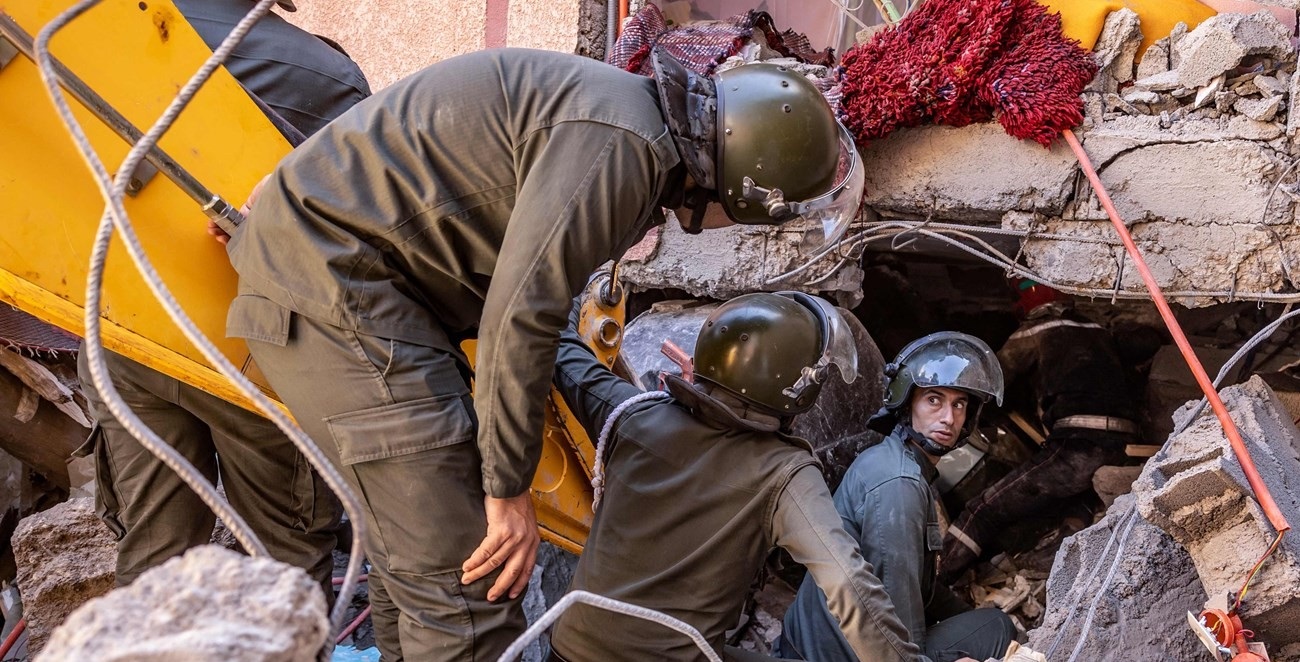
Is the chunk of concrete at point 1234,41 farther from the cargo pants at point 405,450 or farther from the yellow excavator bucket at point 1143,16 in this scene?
the cargo pants at point 405,450

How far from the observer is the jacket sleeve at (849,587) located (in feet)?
7.63

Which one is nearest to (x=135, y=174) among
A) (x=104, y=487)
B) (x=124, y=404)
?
(x=104, y=487)

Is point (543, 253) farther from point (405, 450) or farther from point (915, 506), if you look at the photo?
point (915, 506)

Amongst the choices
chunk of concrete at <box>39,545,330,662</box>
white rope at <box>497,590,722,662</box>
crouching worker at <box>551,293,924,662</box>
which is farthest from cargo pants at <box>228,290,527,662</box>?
chunk of concrete at <box>39,545,330,662</box>

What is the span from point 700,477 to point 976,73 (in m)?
1.99

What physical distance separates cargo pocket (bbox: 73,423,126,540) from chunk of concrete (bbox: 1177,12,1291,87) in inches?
145

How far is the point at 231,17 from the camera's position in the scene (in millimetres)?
2889

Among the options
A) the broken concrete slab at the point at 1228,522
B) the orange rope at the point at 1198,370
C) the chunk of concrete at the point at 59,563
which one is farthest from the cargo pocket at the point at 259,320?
the orange rope at the point at 1198,370

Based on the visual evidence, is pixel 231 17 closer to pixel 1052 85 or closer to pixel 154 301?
pixel 154 301

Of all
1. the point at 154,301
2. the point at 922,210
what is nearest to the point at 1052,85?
the point at 922,210

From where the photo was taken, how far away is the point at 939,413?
3.80m

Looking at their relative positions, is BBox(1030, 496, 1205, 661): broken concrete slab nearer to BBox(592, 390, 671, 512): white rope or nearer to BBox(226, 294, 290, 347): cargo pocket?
BBox(592, 390, 671, 512): white rope

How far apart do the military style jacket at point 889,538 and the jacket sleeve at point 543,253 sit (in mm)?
1439

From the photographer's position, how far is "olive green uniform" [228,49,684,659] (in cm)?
211
